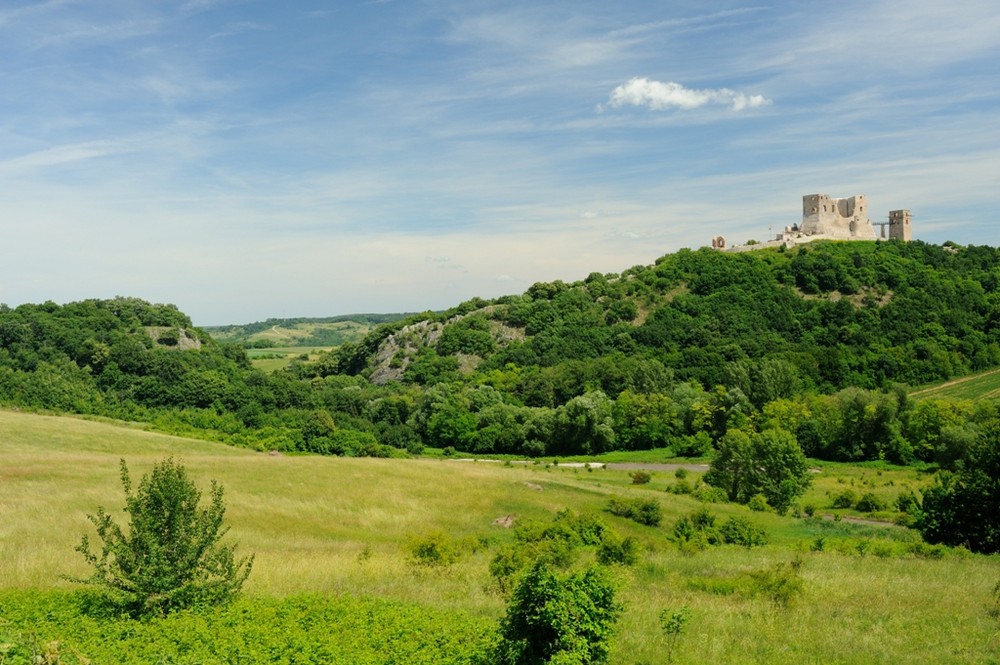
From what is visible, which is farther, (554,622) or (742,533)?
(742,533)

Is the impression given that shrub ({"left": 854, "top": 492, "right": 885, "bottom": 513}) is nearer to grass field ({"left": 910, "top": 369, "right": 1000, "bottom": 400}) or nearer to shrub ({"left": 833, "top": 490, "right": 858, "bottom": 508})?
shrub ({"left": 833, "top": 490, "right": 858, "bottom": 508})

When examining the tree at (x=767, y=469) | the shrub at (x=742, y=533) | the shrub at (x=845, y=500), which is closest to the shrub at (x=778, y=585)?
the shrub at (x=742, y=533)

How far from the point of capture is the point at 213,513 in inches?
613

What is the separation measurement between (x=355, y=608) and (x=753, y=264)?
420 feet

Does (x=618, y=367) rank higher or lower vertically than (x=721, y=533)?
higher

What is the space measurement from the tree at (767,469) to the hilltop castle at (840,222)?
104 m

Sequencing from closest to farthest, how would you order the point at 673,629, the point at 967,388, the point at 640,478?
the point at 673,629 < the point at 640,478 < the point at 967,388

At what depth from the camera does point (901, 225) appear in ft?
472

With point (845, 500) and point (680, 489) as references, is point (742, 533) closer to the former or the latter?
point (680, 489)

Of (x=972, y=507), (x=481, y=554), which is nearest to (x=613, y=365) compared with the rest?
(x=972, y=507)

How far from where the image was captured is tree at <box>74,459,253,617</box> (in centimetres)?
1454

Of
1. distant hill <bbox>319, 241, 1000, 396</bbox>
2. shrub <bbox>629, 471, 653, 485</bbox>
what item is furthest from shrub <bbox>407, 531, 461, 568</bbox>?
distant hill <bbox>319, 241, 1000, 396</bbox>

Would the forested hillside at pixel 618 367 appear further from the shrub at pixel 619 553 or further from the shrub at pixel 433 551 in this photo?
the shrub at pixel 433 551

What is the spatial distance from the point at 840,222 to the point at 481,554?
462 ft
